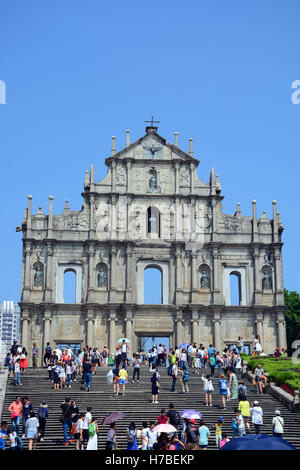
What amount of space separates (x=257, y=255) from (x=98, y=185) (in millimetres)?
11752

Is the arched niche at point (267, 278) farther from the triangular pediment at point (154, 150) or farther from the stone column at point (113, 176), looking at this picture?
the stone column at point (113, 176)

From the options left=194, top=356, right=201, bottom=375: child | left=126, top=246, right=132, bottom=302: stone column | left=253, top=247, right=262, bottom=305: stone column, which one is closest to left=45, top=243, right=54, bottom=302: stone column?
left=126, top=246, right=132, bottom=302: stone column

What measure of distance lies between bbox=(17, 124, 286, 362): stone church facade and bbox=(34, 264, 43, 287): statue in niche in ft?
0.22

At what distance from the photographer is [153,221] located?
5156 cm

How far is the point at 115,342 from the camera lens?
48.6 metres

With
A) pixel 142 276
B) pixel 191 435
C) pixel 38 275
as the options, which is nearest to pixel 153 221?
pixel 142 276

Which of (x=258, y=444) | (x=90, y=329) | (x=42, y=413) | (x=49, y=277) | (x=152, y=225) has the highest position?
(x=152, y=225)

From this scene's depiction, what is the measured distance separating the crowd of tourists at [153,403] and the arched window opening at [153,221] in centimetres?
899

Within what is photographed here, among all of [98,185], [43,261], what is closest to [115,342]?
[43,261]

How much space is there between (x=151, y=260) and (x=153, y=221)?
107 inches

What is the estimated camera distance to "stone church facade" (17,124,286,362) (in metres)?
49.2

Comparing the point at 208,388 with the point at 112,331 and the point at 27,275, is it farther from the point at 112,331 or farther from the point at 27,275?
the point at 27,275

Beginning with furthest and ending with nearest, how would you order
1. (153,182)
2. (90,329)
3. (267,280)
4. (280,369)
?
(153,182) → (267,280) → (90,329) → (280,369)
